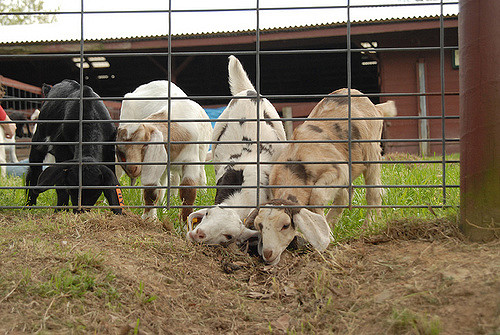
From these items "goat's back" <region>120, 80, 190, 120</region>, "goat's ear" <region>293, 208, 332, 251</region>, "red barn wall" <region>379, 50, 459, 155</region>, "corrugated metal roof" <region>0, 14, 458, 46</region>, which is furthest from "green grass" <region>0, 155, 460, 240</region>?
"red barn wall" <region>379, 50, 459, 155</region>

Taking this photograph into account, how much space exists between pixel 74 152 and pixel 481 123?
12.9 feet

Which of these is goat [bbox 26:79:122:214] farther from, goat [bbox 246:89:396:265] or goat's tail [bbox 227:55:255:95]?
goat's tail [bbox 227:55:255:95]

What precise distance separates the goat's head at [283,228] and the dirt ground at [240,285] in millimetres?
106

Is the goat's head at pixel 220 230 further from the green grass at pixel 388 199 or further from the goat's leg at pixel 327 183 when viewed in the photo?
the goat's leg at pixel 327 183

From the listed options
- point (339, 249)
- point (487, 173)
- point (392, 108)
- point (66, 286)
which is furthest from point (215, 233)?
point (392, 108)

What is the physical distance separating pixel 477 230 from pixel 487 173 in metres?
0.34

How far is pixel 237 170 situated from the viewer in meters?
4.80

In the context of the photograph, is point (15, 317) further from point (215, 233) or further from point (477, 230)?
point (477, 230)

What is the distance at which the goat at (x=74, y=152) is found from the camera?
4434 millimetres

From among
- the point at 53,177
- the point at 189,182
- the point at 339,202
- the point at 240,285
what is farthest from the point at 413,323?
the point at 189,182

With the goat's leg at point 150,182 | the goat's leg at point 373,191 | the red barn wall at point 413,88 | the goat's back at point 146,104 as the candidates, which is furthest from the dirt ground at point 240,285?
the red barn wall at point 413,88

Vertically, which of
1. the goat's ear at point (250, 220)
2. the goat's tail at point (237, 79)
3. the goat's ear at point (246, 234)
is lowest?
the goat's ear at point (246, 234)

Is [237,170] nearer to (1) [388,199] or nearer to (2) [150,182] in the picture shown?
(2) [150,182]

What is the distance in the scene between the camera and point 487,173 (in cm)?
286
